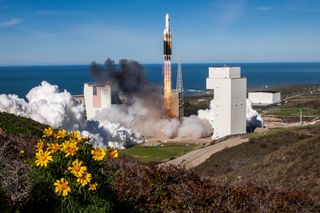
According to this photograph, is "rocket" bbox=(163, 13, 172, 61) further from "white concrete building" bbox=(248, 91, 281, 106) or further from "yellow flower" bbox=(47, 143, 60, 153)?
"yellow flower" bbox=(47, 143, 60, 153)

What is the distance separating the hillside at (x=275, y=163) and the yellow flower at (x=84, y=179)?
530 cm

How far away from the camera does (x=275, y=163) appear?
22422mm

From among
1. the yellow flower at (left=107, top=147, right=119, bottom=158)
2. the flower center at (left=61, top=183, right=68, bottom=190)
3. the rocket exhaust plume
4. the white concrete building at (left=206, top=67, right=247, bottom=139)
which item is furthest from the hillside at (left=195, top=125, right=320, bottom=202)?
the rocket exhaust plume

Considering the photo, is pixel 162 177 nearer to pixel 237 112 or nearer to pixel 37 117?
pixel 37 117

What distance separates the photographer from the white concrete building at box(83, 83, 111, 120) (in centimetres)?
5616


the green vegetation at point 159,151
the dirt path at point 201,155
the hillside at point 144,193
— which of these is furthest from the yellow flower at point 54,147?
the green vegetation at point 159,151

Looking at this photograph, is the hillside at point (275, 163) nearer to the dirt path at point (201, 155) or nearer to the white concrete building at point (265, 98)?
the dirt path at point (201, 155)

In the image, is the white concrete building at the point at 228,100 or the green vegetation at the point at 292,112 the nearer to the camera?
Answer: the white concrete building at the point at 228,100

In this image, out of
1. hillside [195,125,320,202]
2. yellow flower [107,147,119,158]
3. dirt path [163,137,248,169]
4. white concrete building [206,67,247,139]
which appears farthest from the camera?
white concrete building [206,67,247,139]

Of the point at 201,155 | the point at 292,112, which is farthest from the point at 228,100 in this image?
the point at 292,112

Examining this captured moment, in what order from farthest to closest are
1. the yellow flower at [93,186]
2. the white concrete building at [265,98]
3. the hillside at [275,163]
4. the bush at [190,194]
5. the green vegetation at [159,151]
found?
the white concrete building at [265,98] → the green vegetation at [159,151] → the hillside at [275,163] → the bush at [190,194] → the yellow flower at [93,186]

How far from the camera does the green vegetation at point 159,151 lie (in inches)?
1635

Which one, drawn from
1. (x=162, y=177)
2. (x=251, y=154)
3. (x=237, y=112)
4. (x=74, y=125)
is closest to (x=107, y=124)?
(x=74, y=125)

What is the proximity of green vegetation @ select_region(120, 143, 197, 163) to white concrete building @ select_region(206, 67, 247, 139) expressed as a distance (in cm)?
448
